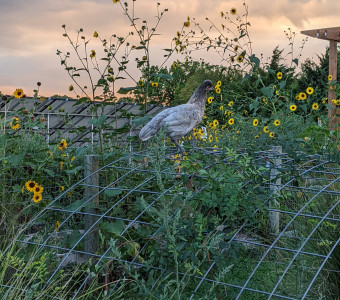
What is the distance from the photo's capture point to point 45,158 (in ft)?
17.0

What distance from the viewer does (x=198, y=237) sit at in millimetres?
2848

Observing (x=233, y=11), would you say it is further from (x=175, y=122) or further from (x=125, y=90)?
(x=125, y=90)

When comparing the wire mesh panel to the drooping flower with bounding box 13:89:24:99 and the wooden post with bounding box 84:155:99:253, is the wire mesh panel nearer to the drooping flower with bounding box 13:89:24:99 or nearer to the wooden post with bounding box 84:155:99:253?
the wooden post with bounding box 84:155:99:253

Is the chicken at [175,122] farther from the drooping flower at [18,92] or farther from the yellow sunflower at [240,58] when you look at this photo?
the yellow sunflower at [240,58]

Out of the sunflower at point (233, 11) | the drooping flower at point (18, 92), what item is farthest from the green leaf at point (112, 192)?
the sunflower at point (233, 11)

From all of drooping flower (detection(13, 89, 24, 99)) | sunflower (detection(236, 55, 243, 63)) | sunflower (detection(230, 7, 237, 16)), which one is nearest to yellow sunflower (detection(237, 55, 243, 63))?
sunflower (detection(236, 55, 243, 63))

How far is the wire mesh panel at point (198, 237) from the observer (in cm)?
274

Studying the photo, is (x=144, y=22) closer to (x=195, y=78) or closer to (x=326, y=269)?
(x=326, y=269)

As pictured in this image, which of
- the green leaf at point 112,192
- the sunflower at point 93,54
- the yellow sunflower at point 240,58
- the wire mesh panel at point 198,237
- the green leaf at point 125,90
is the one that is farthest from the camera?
the yellow sunflower at point 240,58

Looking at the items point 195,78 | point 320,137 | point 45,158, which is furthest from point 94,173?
point 195,78

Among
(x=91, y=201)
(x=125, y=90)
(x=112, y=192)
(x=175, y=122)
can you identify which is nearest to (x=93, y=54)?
(x=125, y=90)

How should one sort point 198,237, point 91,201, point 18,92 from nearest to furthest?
point 198,237 → point 91,201 → point 18,92

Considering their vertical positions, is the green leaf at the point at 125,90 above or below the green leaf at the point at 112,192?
above

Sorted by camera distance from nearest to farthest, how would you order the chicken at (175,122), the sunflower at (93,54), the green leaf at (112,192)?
the green leaf at (112,192) → the chicken at (175,122) → the sunflower at (93,54)
